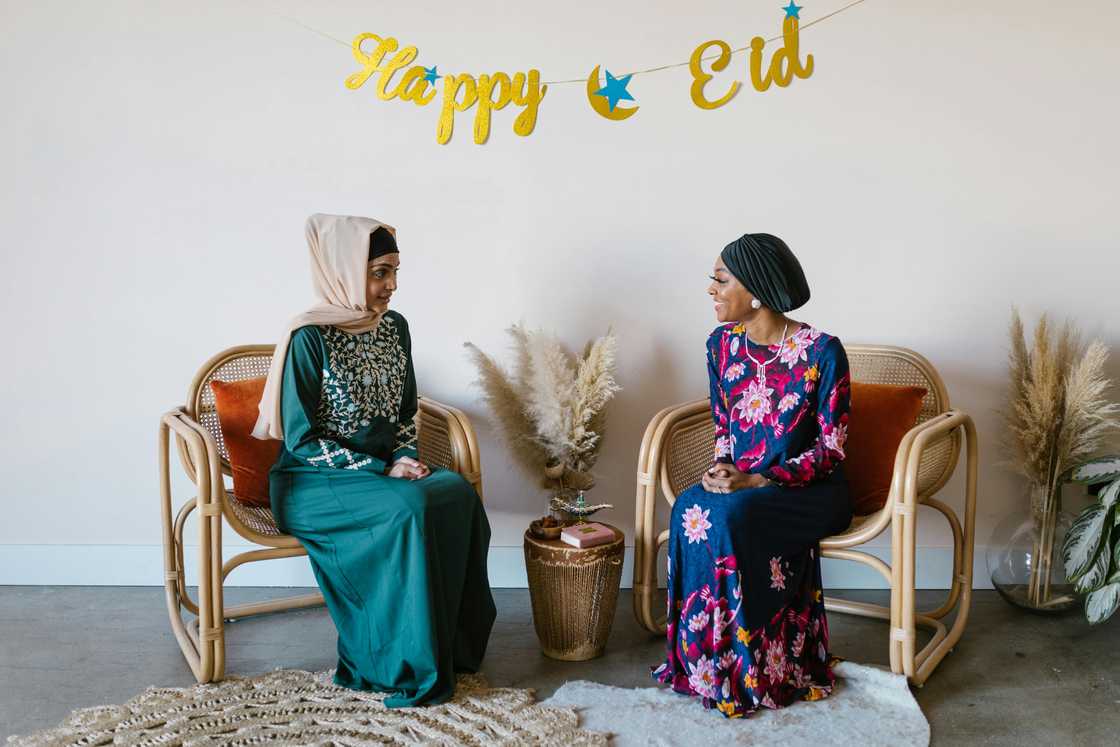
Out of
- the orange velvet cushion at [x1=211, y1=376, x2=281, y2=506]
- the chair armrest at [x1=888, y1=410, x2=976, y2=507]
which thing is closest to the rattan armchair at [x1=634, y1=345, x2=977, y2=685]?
the chair armrest at [x1=888, y1=410, x2=976, y2=507]

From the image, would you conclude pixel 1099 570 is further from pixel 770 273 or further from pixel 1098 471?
pixel 770 273

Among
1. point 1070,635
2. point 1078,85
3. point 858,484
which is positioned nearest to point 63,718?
point 858,484

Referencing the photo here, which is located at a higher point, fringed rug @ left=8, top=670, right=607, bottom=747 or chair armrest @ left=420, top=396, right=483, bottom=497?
chair armrest @ left=420, top=396, right=483, bottom=497

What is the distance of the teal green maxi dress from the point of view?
2.48m

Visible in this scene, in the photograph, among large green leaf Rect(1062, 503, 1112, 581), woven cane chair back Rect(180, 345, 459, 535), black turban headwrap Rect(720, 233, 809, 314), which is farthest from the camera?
woven cane chair back Rect(180, 345, 459, 535)

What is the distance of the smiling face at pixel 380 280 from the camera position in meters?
2.69

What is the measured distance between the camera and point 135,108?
3.29 m

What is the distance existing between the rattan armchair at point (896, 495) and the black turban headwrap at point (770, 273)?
47 centimetres

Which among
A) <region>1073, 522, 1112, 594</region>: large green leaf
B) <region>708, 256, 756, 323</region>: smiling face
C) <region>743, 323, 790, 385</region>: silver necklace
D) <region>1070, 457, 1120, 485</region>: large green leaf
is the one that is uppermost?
<region>708, 256, 756, 323</region>: smiling face

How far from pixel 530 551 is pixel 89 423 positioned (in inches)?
66.3

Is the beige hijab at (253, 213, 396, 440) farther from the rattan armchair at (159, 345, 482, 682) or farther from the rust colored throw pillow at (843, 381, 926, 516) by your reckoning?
the rust colored throw pillow at (843, 381, 926, 516)

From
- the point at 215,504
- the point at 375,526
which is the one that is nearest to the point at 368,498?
the point at 375,526

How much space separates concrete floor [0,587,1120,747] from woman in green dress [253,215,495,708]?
0.87 ft

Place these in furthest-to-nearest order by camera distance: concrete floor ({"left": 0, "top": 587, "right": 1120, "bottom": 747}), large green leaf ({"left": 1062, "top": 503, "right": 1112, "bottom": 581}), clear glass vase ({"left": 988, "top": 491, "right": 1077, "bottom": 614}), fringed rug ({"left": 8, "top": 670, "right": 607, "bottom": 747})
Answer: clear glass vase ({"left": 988, "top": 491, "right": 1077, "bottom": 614}) < large green leaf ({"left": 1062, "top": 503, "right": 1112, "bottom": 581}) < concrete floor ({"left": 0, "top": 587, "right": 1120, "bottom": 747}) < fringed rug ({"left": 8, "top": 670, "right": 607, "bottom": 747})
